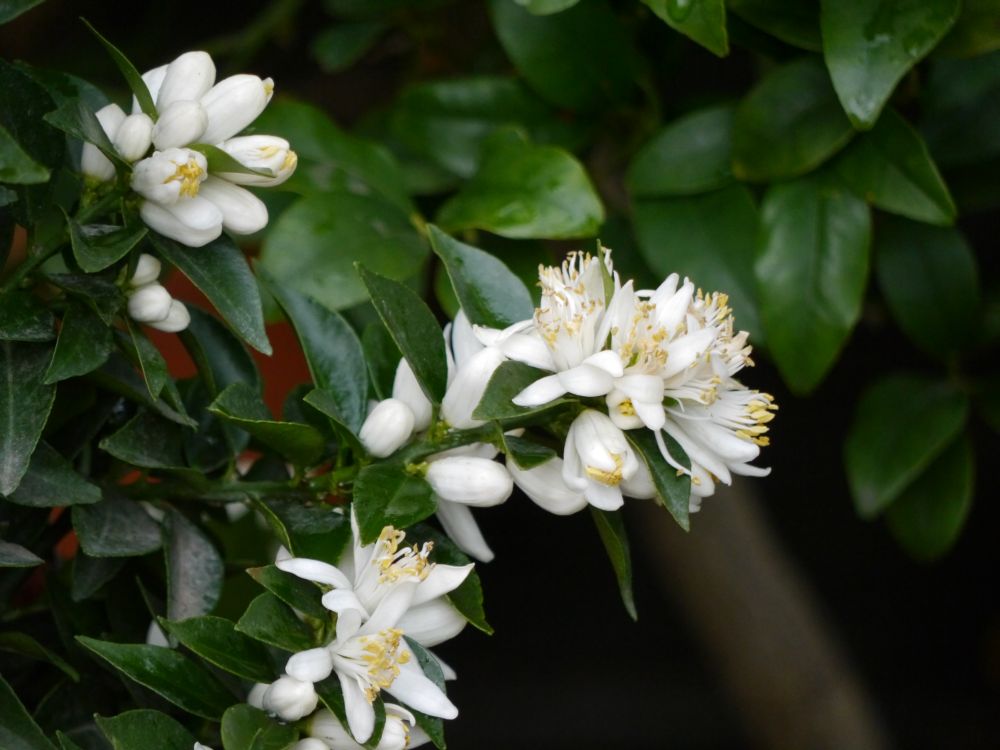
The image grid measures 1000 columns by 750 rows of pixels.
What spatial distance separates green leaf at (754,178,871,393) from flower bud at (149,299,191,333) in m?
0.44

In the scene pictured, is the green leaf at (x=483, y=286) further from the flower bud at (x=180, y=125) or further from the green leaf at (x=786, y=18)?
the green leaf at (x=786, y=18)

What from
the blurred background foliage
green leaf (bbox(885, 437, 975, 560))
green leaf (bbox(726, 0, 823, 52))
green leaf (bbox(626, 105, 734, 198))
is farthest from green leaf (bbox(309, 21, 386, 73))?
green leaf (bbox(885, 437, 975, 560))

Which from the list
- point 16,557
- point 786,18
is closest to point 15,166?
point 16,557

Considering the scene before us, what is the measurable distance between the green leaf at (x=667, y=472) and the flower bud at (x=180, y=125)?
0.78 ft

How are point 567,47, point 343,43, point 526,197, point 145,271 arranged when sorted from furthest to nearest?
point 343,43, point 567,47, point 526,197, point 145,271

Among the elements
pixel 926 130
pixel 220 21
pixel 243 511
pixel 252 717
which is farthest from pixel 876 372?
pixel 252 717

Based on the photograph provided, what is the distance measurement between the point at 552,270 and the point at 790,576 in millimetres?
882

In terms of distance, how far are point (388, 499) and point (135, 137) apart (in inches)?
7.8

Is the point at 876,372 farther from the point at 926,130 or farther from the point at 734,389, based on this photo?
the point at 734,389

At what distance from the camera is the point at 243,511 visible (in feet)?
2.51

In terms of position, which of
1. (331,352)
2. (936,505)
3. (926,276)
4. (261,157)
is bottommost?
(936,505)

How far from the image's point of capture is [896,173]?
823mm

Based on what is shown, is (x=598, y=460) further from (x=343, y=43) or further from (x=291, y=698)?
(x=343, y=43)

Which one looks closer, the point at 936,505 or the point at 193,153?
the point at 193,153
